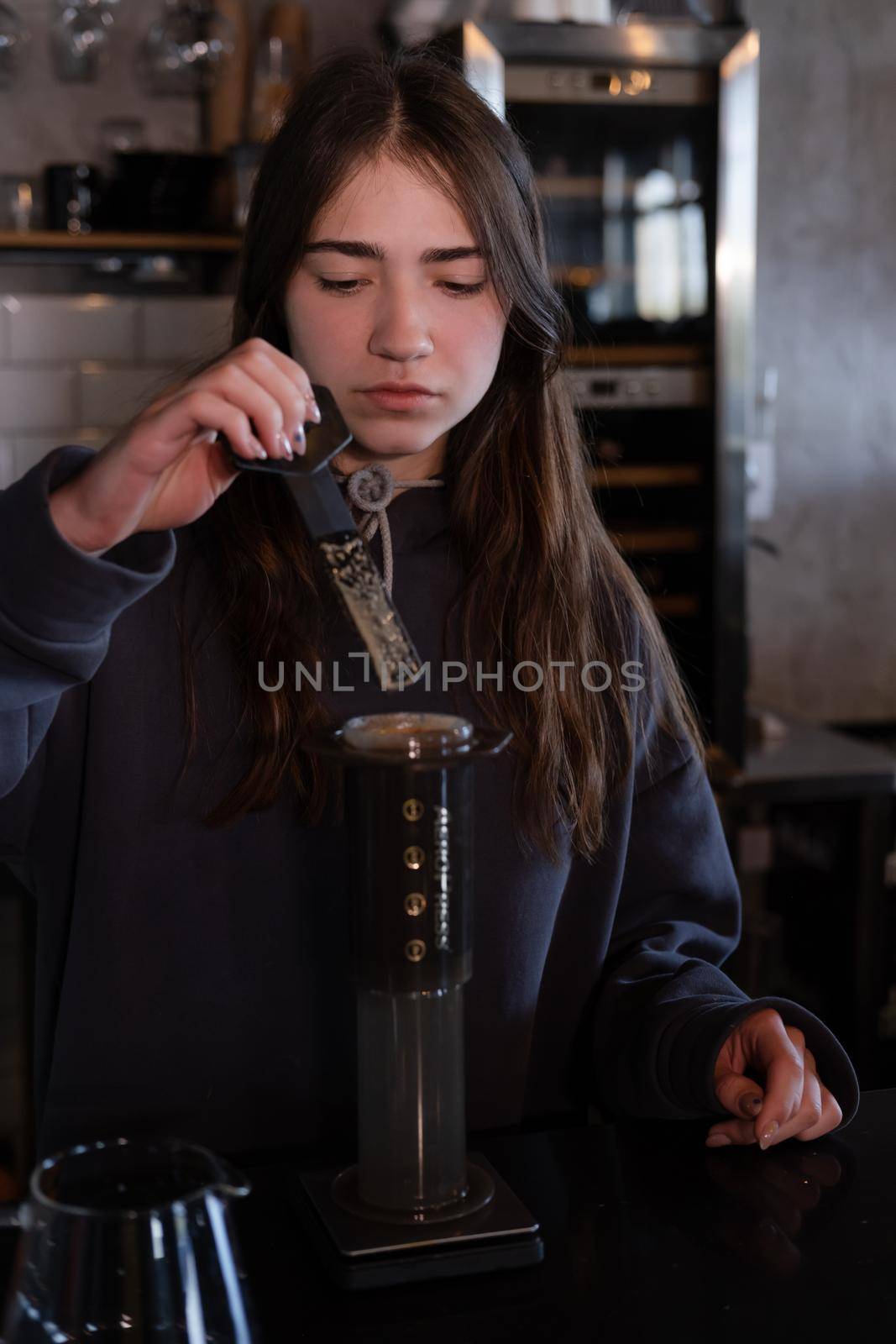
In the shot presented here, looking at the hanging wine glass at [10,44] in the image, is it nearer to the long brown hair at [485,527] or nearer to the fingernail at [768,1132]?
the long brown hair at [485,527]

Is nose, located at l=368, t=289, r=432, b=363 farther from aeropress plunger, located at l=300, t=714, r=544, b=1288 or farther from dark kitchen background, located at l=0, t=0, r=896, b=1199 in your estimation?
dark kitchen background, located at l=0, t=0, r=896, b=1199

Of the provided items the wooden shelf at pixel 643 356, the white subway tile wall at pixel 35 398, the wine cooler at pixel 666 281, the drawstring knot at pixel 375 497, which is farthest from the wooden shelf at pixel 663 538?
the drawstring knot at pixel 375 497

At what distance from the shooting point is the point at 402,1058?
0.84 metres

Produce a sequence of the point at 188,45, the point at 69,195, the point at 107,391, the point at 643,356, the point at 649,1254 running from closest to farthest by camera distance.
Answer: the point at 649,1254 < the point at 643,356 < the point at 69,195 < the point at 188,45 < the point at 107,391

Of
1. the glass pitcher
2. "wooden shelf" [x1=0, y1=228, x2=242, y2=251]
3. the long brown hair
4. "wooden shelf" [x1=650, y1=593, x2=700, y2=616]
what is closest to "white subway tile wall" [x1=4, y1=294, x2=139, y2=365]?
"wooden shelf" [x1=0, y1=228, x2=242, y2=251]

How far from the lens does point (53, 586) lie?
872 millimetres

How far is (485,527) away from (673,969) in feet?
1.33

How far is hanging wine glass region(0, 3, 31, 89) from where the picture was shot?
2.71 m

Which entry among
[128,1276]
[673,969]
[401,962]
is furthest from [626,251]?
[128,1276]

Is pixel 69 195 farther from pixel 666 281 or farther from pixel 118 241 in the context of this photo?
pixel 666 281

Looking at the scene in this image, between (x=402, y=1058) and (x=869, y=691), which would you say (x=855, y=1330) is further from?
(x=869, y=691)

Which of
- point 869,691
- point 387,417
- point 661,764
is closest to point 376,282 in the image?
point 387,417

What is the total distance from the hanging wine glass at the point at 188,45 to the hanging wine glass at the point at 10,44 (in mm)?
257

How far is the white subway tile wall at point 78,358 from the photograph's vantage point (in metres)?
2.92
